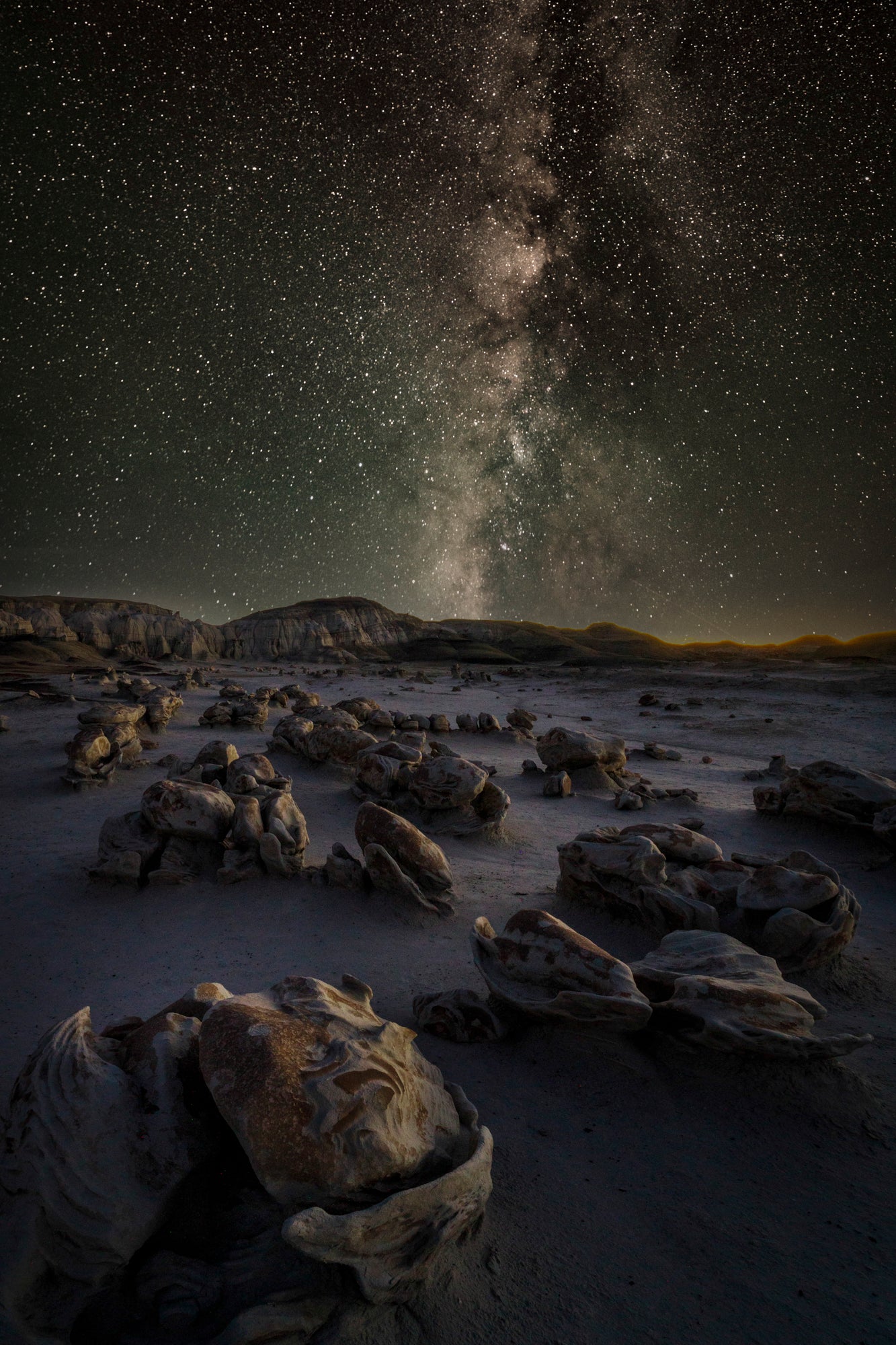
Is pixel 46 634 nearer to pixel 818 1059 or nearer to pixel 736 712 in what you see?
pixel 736 712

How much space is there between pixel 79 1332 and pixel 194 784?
3.87 m

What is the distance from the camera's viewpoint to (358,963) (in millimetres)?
3389

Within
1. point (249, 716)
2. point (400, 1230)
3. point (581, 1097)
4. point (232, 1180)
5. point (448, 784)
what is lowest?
point (581, 1097)

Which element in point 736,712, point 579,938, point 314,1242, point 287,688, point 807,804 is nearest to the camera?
point 314,1242

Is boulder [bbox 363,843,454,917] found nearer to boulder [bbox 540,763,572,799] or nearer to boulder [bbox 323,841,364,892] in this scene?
boulder [bbox 323,841,364,892]

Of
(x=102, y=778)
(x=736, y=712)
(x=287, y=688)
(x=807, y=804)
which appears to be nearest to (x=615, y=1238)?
(x=807, y=804)

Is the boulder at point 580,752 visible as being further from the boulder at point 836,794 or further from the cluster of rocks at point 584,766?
the boulder at point 836,794

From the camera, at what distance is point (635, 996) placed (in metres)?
2.41

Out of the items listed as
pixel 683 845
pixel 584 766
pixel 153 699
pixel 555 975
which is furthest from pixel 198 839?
pixel 153 699

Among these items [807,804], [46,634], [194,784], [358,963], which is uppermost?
[46,634]

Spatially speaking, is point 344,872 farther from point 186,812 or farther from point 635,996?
point 635,996

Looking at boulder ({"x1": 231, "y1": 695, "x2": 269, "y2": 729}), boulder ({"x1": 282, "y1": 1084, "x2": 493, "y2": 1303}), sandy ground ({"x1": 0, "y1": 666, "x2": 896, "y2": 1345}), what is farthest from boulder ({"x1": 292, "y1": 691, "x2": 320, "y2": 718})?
boulder ({"x1": 282, "y1": 1084, "x2": 493, "y2": 1303})

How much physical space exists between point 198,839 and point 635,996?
12.2ft

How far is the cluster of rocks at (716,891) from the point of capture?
319 centimetres
